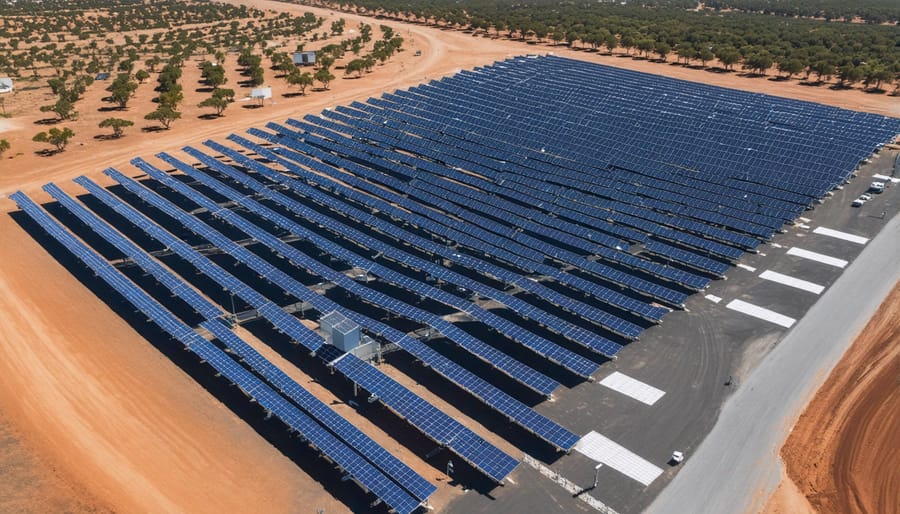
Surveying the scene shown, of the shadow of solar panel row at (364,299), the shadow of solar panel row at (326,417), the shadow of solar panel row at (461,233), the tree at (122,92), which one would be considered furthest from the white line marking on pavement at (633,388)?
the tree at (122,92)

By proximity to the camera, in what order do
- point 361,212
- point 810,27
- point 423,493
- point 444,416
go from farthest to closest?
point 810,27
point 361,212
point 444,416
point 423,493

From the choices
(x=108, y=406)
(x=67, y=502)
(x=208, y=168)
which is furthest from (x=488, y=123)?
(x=67, y=502)

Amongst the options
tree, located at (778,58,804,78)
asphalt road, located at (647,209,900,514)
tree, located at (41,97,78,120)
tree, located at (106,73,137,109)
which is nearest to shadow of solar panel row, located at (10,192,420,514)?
asphalt road, located at (647,209,900,514)

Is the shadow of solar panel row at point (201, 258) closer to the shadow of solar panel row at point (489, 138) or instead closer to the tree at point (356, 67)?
the shadow of solar panel row at point (489, 138)

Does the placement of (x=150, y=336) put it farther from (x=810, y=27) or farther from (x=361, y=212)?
(x=810, y=27)

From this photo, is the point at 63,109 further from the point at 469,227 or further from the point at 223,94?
the point at 469,227

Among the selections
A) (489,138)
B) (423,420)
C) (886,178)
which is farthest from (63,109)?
(886,178)
